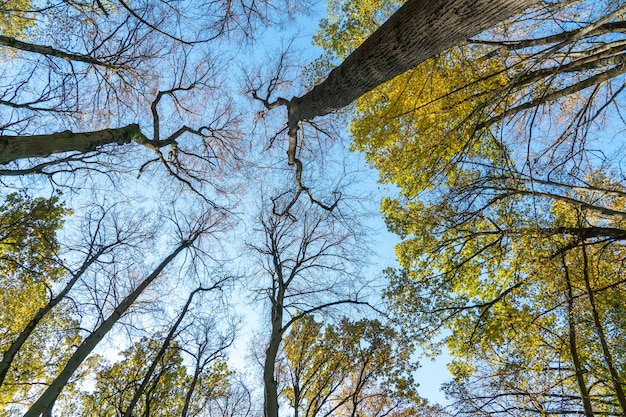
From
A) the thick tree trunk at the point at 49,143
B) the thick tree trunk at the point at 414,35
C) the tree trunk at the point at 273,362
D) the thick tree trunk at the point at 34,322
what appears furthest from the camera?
the thick tree trunk at the point at 34,322

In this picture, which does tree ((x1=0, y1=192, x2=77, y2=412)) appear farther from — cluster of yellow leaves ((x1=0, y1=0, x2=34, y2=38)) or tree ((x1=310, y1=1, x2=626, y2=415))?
tree ((x1=310, y1=1, x2=626, y2=415))

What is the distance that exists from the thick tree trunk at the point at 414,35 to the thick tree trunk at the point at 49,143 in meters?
3.83

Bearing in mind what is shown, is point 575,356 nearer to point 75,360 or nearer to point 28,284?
point 75,360

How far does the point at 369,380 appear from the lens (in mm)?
7879

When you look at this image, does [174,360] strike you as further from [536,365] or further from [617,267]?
[617,267]

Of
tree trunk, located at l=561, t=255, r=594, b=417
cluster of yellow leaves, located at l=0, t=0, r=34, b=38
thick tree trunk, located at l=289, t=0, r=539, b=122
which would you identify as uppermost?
cluster of yellow leaves, located at l=0, t=0, r=34, b=38

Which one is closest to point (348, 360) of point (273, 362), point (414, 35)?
point (273, 362)

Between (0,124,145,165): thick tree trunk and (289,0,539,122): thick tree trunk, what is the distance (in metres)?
3.83

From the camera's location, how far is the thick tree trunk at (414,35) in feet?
7.89

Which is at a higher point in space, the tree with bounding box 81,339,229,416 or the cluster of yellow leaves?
the cluster of yellow leaves

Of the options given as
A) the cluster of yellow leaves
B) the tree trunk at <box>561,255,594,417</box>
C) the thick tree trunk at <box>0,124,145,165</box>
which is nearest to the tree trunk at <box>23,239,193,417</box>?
the thick tree trunk at <box>0,124,145,165</box>

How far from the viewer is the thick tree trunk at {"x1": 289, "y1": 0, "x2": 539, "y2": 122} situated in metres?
2.41

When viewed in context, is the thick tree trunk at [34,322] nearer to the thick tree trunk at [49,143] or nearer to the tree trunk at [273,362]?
the thick tree trunk at [49,143]

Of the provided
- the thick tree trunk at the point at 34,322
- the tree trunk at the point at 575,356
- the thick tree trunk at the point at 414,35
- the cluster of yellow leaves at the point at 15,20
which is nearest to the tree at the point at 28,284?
the thick tree trunk at the point at 34,322
